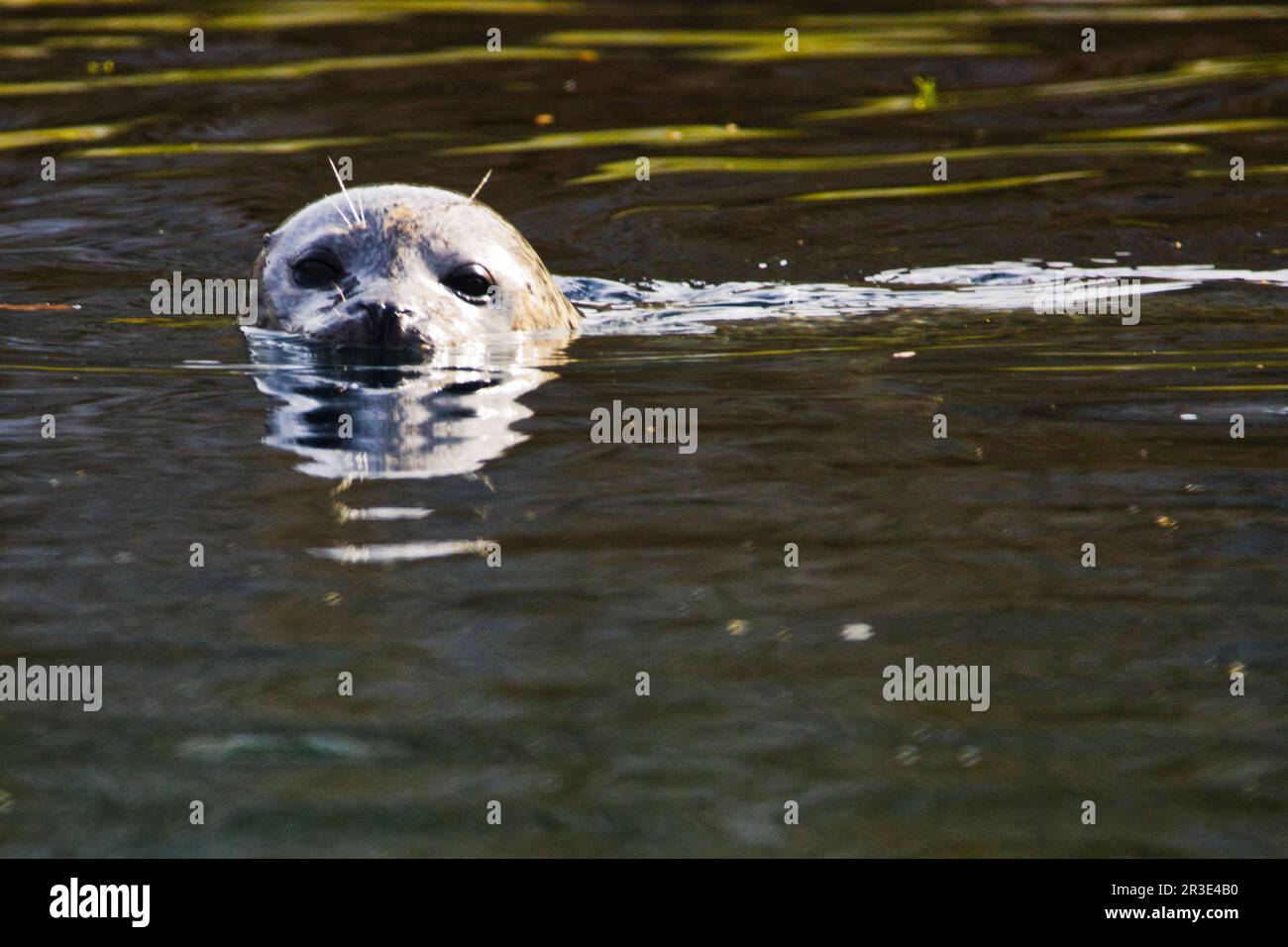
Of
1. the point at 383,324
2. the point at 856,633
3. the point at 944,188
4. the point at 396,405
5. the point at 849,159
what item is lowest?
the point at 856,633

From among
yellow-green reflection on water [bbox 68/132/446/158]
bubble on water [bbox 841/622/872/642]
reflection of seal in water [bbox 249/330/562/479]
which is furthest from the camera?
yellow-green reflection on water [bbox 68/132/446/158]

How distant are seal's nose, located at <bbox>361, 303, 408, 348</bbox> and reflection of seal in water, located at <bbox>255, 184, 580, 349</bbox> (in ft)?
0.57

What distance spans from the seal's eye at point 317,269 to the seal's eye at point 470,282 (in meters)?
0.39

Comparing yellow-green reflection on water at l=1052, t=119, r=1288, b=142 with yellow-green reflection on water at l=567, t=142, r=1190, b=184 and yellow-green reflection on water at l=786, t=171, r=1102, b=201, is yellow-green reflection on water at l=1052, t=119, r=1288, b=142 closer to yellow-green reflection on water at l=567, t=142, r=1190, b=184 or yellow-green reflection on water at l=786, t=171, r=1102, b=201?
yellow-green reflection on water at l=567, t=142, r=1190, b=184

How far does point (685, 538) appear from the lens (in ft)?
13.0

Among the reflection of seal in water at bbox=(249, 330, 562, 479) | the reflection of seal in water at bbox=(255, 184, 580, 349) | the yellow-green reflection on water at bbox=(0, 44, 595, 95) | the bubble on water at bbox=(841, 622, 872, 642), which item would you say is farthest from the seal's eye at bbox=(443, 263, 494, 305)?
the yellow-green reflection on water at bbox=(0, 44, 595, 95)

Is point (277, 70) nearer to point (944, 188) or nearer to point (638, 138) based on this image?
point (638, 138)

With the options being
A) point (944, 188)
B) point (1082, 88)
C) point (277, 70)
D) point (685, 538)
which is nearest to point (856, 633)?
point (685, 538)

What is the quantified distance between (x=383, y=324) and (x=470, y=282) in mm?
820

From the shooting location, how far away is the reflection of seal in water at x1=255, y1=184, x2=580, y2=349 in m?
6.61

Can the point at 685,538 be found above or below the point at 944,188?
below

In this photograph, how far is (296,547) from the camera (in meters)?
3.92

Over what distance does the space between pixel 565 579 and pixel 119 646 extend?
0.83 metres
